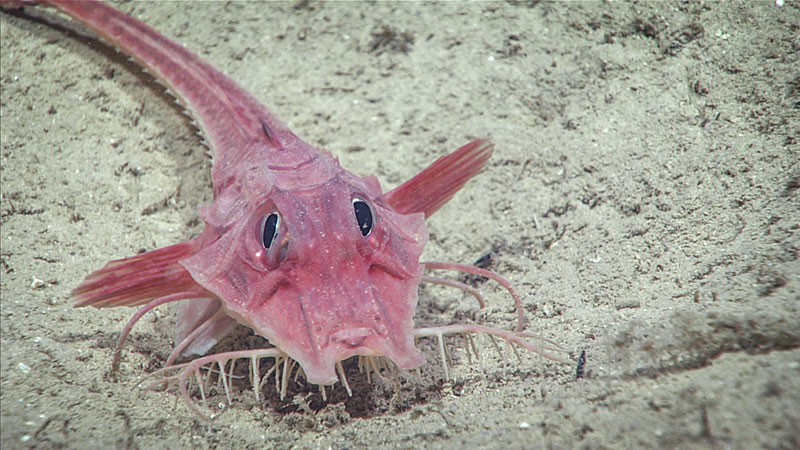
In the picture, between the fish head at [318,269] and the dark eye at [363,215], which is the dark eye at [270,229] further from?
the dark eye at [363,215]

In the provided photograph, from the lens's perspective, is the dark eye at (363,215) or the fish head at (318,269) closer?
the fish head at (318,269)

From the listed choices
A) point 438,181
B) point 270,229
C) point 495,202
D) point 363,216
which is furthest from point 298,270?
point 495,202

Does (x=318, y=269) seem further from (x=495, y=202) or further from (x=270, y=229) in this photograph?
(x=495, y=202)

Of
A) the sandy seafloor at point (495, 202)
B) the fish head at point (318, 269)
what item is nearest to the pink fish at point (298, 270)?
the fish head at point (318, 269)

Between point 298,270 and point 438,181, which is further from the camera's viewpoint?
point 438,181

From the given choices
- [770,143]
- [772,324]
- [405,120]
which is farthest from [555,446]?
[405,120]

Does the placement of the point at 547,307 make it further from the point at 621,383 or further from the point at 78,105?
the point at 78,105
